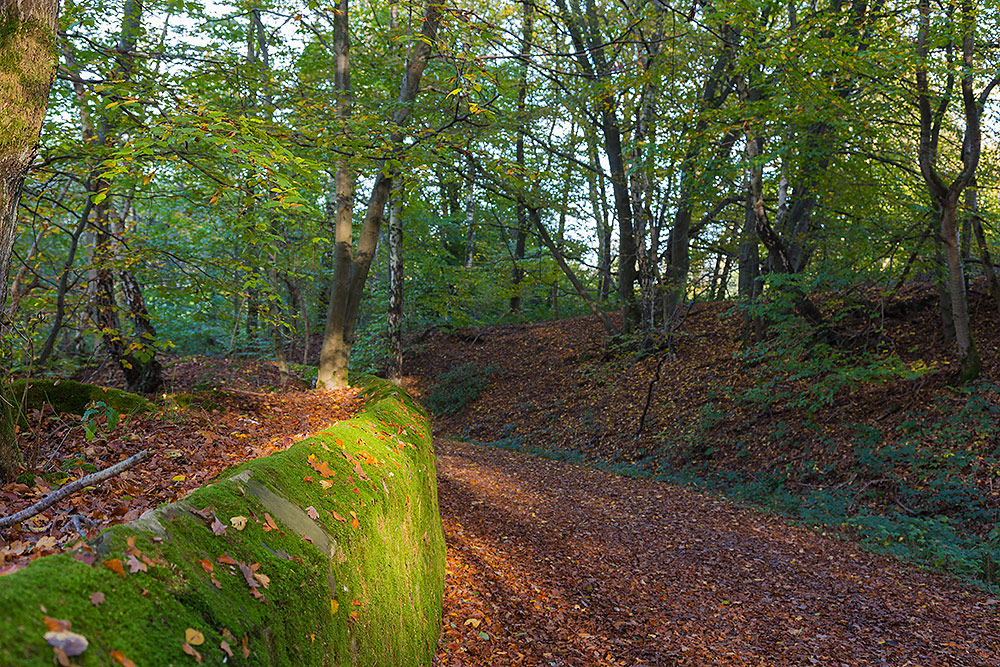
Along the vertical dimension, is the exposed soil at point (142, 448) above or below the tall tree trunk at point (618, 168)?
below

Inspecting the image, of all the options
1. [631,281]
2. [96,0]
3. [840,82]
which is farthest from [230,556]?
[631,281]

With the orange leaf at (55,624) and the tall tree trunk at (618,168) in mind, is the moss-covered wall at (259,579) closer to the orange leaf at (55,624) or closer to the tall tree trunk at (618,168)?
the orange leaf at (55,624)

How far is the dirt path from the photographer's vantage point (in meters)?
5.02

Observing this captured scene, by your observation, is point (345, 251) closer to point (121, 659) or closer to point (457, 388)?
point (457, 388)

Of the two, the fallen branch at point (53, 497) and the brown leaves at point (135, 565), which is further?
the fallen branch at point (53, 497)

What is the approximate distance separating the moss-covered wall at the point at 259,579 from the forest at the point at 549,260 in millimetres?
84

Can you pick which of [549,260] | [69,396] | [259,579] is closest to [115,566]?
[259,579]

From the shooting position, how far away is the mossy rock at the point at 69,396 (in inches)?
211

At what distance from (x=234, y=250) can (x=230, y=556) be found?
638 inches

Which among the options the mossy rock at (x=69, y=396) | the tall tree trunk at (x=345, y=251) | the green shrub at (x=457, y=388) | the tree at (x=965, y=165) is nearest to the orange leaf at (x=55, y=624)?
the mossy rock at (x=69, y=396)

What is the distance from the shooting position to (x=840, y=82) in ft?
34.9

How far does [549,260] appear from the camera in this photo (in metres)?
20.1

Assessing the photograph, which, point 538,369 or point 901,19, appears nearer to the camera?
point 901,19

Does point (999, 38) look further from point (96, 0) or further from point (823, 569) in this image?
point (96, 0)
